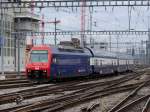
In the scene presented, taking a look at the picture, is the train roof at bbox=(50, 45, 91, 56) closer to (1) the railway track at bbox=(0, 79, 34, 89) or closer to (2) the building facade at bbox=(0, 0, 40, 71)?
(1) the railway track at bbox=(0, 79, 34, 89)

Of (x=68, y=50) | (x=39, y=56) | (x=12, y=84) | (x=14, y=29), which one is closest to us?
(x=12, y=84)

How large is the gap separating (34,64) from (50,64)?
146 cm

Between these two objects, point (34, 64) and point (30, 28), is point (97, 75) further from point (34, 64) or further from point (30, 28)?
point (30, 28)

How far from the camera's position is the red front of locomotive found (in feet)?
103

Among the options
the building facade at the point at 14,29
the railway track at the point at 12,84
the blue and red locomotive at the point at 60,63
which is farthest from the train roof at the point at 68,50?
the building facade at the point at 14,29

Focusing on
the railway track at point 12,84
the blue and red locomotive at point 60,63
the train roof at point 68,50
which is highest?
the train roof at point 68,50

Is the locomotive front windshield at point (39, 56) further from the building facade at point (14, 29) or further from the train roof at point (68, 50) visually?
the building facade at point (14, 29)

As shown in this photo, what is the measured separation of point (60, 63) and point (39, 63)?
1.75m

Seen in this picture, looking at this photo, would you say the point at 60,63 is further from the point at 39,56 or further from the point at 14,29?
the point at 14,29

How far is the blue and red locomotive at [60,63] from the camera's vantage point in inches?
1242

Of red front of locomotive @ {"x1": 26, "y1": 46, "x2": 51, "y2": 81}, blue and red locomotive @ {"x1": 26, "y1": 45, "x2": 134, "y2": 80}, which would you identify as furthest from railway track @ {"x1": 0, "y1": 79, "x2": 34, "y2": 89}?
blue and red locomotive @ {"x1": 26, "y1": 45, "x2": 134, "y2": 80}

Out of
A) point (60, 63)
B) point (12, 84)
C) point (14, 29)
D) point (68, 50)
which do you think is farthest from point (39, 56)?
point (14, 29)

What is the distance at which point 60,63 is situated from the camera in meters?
32.9

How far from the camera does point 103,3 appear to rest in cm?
3494
